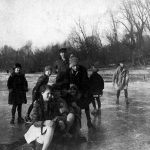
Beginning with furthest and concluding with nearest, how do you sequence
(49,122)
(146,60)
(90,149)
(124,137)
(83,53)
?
(83,53), (146,60), (124,137), (90,149), (49,122)

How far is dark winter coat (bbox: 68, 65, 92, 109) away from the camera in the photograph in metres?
6.77

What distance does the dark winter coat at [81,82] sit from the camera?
6773 mm

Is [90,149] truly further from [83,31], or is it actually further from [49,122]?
[83,31]

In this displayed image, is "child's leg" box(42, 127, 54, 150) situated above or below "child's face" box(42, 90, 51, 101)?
below

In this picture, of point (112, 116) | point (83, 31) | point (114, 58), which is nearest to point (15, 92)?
point (112, 116)

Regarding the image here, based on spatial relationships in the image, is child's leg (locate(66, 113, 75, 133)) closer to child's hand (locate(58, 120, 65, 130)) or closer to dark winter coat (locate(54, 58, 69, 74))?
child's hand (locate(58, 120, 65, 130))

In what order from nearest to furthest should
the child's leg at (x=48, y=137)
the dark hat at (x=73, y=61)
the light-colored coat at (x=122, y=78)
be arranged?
the child's leg at (x=48, y=137)
the dark hat at (x=73, y=61)
the light-colored coat at (x=122, y=78)

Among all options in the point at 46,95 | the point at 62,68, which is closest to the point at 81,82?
the point at 62,68

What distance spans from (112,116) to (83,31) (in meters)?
57.0

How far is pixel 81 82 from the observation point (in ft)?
22.4

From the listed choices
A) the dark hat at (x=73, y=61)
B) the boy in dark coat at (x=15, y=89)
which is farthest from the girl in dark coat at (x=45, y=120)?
the boy in dark coat at (x=15, y=89)

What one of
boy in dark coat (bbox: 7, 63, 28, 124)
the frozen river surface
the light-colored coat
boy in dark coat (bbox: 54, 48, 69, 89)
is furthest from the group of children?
the light-colored coat

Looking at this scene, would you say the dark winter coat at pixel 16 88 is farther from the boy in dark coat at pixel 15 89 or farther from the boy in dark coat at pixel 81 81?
the boy in dark coat at pixel 81 81

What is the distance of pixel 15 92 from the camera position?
8078 mm
